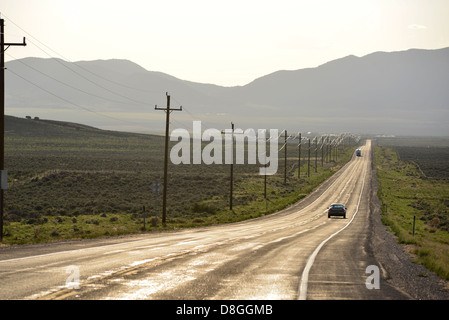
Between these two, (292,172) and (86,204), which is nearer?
(86,204)

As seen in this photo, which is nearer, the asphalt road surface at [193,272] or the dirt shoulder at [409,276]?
the asphalt road surface at [193,272]

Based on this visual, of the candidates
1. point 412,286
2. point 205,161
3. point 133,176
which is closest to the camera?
point 412,286

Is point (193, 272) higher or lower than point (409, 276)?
higher

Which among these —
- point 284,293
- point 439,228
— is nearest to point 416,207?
point 439,228

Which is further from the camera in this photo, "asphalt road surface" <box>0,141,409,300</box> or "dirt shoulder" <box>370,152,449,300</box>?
"dirt shoulder" <box>370,152,449,300</box>

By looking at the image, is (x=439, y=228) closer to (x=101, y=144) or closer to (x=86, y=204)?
(x=86, y=204)

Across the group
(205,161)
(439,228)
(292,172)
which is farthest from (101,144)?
(439,228)

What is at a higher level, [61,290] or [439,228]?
[61,290]

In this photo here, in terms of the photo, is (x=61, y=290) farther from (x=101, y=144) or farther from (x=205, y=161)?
(x=101, y=144)

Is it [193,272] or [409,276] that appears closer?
[193,272]

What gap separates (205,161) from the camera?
484 feet
